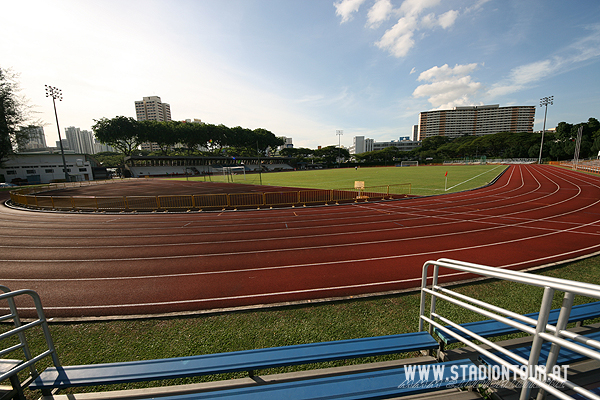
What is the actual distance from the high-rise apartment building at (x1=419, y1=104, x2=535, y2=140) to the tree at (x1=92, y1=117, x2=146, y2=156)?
595 feet

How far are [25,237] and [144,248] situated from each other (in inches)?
307

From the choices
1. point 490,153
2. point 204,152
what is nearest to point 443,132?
point 490,153

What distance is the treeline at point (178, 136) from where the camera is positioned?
69.0 metres

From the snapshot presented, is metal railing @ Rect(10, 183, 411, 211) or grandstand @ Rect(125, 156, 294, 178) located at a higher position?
grandstand @ Rect(125, 156, 294, 178)

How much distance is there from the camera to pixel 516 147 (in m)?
84.1

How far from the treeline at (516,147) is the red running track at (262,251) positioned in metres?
87.7

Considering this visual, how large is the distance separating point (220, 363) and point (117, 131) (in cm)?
8804

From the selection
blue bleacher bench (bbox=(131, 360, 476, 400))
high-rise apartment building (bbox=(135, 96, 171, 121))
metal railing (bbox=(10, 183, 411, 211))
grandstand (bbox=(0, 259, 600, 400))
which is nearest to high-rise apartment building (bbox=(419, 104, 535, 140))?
metal railing (bbox=(10, 183, 411, 211))

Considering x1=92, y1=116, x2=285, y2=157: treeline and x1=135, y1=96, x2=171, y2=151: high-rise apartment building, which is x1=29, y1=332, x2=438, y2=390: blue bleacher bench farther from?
x1=135, y1=96, x2=171, y2=151: high-rise apartment building

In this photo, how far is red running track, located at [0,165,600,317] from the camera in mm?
6012

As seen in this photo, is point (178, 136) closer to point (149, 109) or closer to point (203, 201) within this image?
point (203, 201)

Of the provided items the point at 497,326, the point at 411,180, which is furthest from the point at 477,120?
the point at 497,326

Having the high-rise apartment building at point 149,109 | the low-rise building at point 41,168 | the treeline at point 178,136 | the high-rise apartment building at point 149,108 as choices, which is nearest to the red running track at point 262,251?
the treeline at point 178,136

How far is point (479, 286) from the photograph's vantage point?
224 inches
